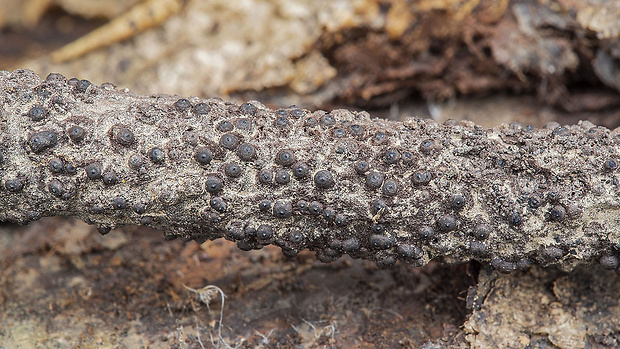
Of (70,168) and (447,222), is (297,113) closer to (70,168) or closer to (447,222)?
(447,222)

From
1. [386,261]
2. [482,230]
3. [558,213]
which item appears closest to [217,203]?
[386,261]

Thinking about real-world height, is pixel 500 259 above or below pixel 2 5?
below

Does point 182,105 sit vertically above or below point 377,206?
above

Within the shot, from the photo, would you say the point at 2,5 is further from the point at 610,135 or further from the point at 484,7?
the point at 610,135

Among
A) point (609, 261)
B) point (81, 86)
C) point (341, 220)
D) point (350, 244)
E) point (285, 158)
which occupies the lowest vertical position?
point (609, 261)

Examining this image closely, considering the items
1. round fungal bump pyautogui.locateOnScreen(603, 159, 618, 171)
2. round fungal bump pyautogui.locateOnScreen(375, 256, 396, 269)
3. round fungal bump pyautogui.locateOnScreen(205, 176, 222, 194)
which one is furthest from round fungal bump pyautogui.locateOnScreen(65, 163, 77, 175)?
round fungal bump pyautogui.locateOnScreen(603, 159, 618, 171)

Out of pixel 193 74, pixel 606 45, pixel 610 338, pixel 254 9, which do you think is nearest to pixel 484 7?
pixel 606 45

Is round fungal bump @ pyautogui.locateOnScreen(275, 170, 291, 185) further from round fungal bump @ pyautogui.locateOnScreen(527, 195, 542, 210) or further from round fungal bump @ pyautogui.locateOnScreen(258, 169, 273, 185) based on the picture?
round fungal bump @ pyautogui.locateOnScreen(527, 195, 542, 210)
